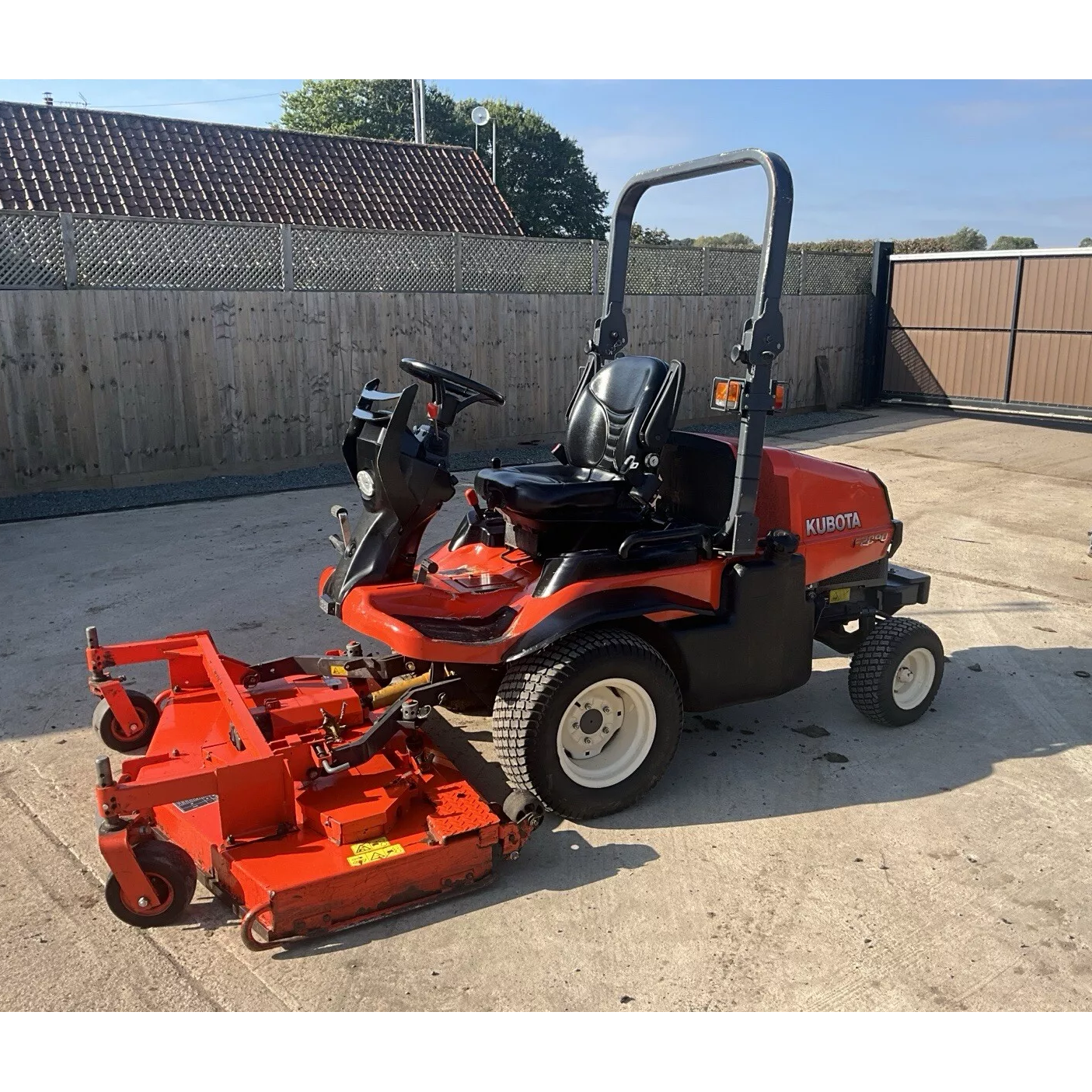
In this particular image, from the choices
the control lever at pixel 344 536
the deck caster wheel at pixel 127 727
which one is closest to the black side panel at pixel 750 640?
the control lever at pixel 344 536

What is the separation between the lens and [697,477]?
4.19 m

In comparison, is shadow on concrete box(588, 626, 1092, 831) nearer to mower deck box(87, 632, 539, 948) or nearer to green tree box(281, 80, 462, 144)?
mower deck box(87, 632, 539, 948)

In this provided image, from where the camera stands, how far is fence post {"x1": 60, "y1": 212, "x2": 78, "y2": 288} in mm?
A: 8773

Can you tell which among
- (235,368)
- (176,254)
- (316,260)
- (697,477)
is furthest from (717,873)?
(316,260)

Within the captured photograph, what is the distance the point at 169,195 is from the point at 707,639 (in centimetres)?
→ 1386

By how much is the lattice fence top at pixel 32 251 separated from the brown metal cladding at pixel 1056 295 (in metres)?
13.2

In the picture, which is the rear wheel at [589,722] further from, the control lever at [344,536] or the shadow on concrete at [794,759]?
the control lever at [344,536]

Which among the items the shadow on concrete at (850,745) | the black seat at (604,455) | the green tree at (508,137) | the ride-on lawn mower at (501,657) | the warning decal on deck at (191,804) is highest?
the green tree at (508,137)

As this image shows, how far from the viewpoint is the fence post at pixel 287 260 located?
10.0 metres

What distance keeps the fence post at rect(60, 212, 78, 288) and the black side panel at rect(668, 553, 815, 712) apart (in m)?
7.48

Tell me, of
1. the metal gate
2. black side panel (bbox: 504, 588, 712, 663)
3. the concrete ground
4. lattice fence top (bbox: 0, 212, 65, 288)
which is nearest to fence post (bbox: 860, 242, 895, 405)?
the metal gate

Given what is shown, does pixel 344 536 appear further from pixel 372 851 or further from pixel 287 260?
pixel 287 260

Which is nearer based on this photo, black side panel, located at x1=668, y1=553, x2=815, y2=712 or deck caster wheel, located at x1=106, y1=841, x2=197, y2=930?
deck caster wheel, located at x1=106, y1=841, x2=197, y2=930

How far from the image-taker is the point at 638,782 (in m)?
3.63
